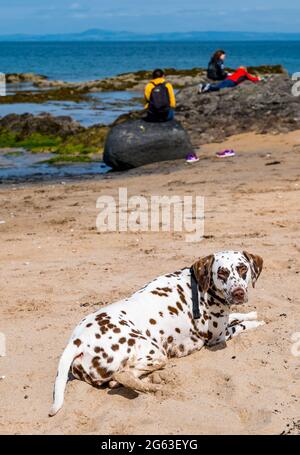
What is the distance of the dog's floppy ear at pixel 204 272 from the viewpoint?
673 centimetres

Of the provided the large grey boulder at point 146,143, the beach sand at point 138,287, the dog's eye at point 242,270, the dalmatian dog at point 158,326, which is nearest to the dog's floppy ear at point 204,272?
the dalmatian dog at point 158,326

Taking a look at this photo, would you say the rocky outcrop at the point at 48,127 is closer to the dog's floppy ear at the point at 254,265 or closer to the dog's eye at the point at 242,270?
the dog's floppy ear at the point at 254,265

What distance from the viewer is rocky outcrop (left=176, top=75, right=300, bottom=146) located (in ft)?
73.0

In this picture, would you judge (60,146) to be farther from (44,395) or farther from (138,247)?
(44,395)

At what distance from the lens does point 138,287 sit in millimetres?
8508

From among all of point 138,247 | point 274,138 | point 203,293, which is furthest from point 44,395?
point 274,138

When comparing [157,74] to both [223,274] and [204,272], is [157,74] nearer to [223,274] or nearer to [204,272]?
[204,272]

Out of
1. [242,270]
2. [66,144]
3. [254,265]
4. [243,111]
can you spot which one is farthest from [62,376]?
[66,144]

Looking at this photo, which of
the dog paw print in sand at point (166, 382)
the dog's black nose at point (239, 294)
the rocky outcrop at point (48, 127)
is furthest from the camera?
the rocky outcrop at point (48, 127)

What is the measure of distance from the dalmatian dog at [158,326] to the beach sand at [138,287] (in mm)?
134

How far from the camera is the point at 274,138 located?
69.6ft

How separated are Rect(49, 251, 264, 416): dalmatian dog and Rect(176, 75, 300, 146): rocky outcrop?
15.5m

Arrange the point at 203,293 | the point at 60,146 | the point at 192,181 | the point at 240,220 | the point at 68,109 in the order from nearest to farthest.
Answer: the point at 203,293 < the point at 240,220 < the point at 192,181 < the point at 60,146 < the point at 68,109
